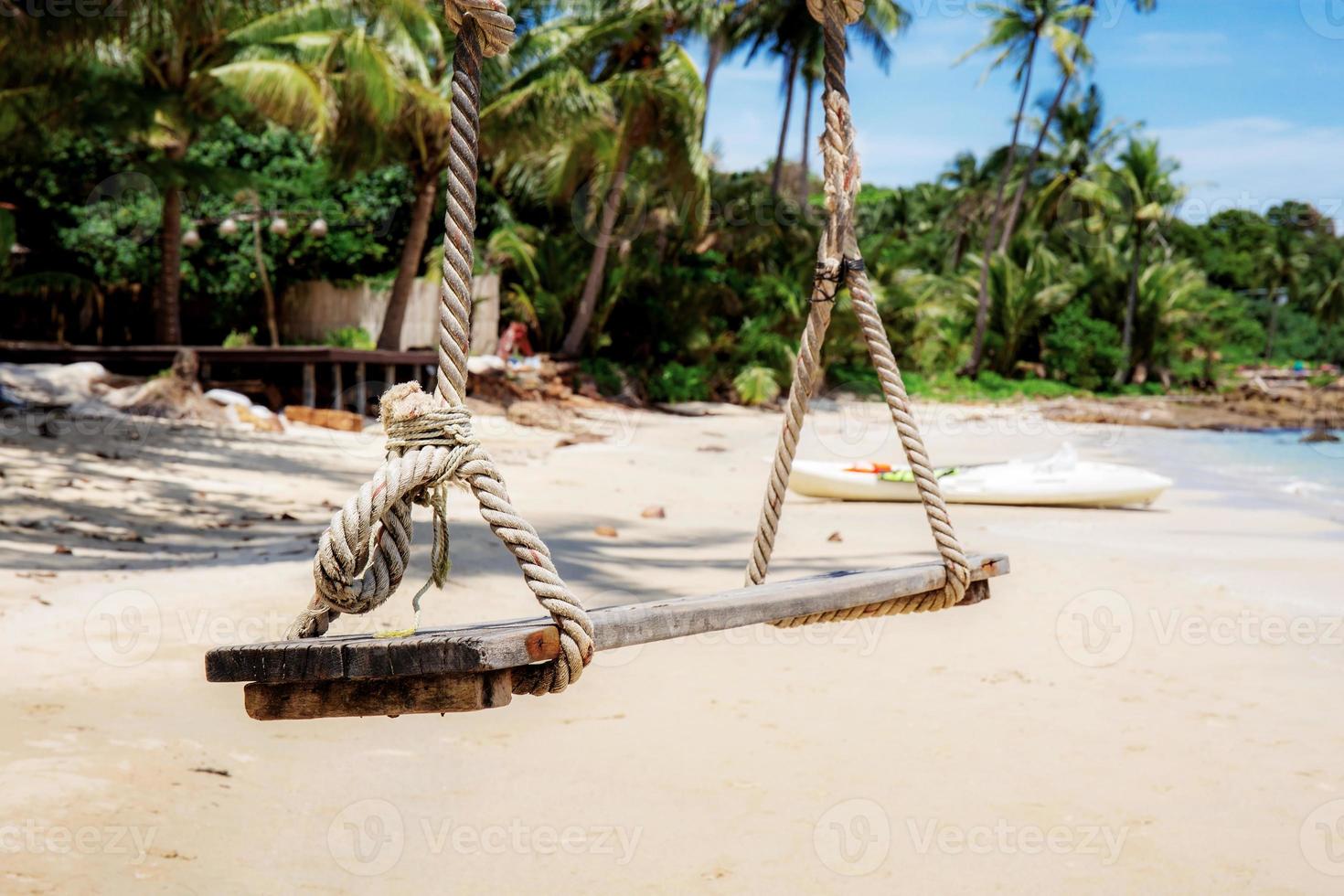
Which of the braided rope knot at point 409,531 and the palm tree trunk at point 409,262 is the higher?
the palm tree trunk at point 409,262

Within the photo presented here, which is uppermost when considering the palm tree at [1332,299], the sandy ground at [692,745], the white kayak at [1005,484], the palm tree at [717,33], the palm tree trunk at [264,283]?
the palm tree at [717,33]

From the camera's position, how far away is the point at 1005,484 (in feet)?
29.9

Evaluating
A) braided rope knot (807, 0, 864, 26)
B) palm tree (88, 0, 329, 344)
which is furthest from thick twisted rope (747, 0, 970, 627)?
palm tree (88, 0, 329, 344)

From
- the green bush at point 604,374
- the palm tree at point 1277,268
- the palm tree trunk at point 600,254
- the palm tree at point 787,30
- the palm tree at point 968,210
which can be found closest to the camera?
the palm tree trunk at point 600,254

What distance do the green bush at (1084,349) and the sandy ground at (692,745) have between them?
20711 millimetres

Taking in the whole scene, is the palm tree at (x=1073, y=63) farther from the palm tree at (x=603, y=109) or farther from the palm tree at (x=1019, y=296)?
the palm tree at (x=603, y=109)

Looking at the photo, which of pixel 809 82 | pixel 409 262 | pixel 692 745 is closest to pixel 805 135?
pixel 809 82

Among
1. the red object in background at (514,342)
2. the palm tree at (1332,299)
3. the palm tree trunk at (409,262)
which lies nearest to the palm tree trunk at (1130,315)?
the red object in background at (514,342)

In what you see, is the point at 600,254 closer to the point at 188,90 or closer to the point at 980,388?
the point at 188,90

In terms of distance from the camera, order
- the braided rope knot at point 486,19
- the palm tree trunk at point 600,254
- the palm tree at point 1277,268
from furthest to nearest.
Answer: the palm tree at point 1277,268, the palm tree trunk at point 600,254, the braided rope knot at point 486,19

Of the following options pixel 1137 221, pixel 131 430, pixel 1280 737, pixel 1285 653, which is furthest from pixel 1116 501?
pixel 1137 221

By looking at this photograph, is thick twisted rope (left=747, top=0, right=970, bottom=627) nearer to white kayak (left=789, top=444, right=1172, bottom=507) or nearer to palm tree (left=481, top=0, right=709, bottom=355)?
white kayak (left=789, top=444, right=1172, bottom=507)

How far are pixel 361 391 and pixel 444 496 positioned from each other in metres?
13.3

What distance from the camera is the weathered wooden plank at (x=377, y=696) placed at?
5.75ft
